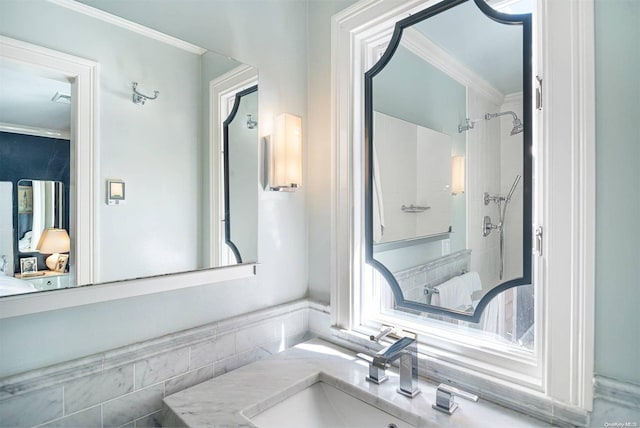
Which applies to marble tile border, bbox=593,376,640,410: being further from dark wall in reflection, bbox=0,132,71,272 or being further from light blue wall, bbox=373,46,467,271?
dark wall in reflection, bbox=0,132,71,272

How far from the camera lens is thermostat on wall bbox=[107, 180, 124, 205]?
90 cm

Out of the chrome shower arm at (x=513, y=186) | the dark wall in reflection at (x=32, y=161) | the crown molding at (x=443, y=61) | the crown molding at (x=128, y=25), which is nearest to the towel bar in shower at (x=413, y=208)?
the chrome shower arm at (x=513, y=186)

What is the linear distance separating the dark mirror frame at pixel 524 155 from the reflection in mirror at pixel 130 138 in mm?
487

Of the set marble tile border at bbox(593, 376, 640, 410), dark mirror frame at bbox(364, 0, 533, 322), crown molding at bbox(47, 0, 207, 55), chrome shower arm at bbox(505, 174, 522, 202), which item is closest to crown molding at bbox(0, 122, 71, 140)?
crown molding at bbox(47, 0, 207, 55)

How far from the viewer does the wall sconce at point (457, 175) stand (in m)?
1.11

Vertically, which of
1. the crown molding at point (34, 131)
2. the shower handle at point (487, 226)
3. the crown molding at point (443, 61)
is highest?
the crown molding at point (443, 61)

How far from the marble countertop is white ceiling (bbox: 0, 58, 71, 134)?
82 centimetres

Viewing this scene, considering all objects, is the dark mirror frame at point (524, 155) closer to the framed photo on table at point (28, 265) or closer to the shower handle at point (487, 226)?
the shower handle at point (487, 226)

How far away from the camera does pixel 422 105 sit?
4.00 feet

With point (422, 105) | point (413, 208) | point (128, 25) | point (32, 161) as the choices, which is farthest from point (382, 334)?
point (128, 25)

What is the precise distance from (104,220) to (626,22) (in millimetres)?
1400

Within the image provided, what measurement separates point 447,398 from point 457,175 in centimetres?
69

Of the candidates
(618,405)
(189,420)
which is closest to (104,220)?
(189,420)

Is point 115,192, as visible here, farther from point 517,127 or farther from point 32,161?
point 517,127
